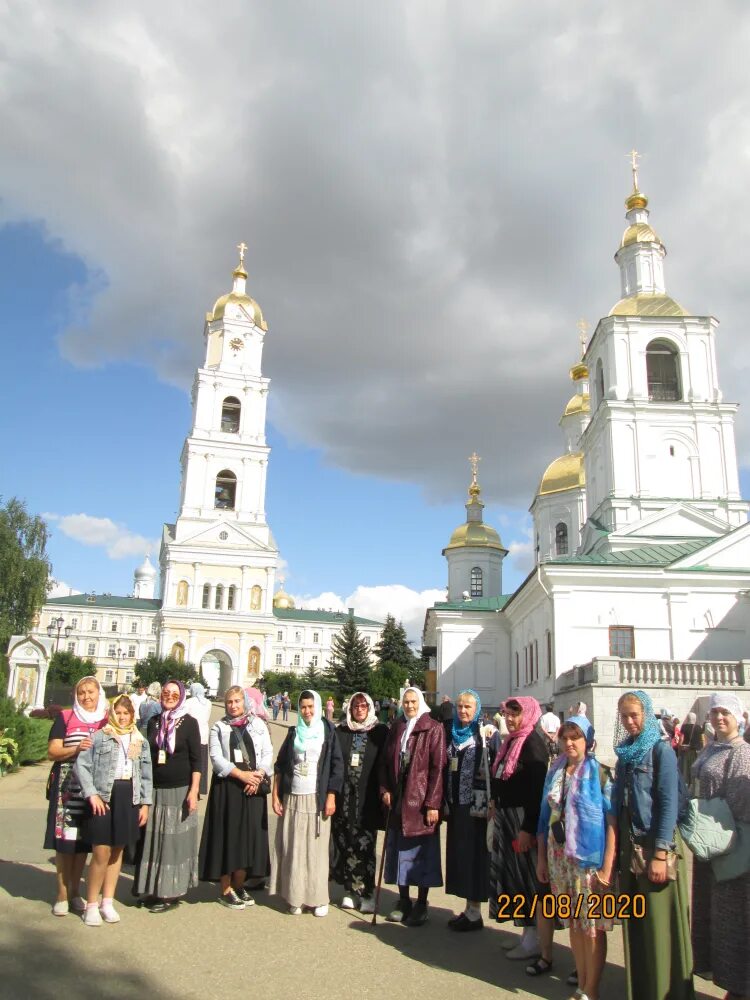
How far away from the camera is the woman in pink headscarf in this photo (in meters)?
5.62

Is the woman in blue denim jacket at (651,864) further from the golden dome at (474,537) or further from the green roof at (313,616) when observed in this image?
the green roof at (313,616)

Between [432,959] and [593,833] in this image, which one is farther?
[432,959]

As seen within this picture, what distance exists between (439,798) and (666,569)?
2077cm

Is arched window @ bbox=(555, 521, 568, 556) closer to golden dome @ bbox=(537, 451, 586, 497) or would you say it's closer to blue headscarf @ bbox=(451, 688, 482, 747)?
golden dome @ bbox=(537, 451, 586, 497)

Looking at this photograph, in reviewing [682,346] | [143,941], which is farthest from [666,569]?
[143,941]

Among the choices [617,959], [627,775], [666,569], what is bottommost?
[617,959]

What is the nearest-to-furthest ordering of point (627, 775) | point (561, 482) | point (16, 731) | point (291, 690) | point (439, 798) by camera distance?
point (627, 775)
point (439, 798)
point (16, 731)
point (561, 482)
point (291, 690)

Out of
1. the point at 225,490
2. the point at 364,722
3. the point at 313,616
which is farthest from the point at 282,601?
the point at 364,722

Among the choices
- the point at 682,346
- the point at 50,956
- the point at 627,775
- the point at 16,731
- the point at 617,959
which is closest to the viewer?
the point at 627,775

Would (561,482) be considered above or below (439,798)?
above

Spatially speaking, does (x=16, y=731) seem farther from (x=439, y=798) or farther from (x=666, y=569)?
(x=666, y=569)

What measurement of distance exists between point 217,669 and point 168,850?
53.5m

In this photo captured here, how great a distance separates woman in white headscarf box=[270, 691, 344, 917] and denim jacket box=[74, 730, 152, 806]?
3.95 ft

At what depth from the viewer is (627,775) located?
15.6 ft
